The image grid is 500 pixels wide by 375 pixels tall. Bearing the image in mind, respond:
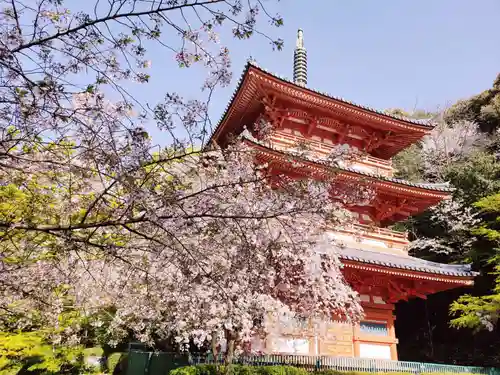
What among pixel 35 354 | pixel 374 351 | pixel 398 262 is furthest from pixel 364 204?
pixel 35 354

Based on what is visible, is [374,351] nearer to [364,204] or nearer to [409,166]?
[364,204]

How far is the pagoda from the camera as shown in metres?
10.9

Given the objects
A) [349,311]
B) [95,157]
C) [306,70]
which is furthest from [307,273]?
[306,70]

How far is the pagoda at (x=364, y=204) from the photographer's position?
10.9 metres

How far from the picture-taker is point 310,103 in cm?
1314

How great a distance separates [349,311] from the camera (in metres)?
10.4

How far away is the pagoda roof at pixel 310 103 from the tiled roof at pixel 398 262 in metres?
4.80

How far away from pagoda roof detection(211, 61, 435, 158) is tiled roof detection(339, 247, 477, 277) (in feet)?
15.8

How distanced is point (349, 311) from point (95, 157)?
910 cm

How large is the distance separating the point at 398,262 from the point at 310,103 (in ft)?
19.5

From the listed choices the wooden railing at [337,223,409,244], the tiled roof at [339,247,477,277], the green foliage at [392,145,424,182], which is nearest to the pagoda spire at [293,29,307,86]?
the wooden railing at [337,223,409,244]

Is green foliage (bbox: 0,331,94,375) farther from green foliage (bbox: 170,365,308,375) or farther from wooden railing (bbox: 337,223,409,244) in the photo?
wooden railing (bbox: 337,223,409,244)

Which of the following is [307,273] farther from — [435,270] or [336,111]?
[336,111]

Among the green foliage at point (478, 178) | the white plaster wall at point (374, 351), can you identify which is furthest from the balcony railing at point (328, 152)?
the green foliage at point (478, 178)
